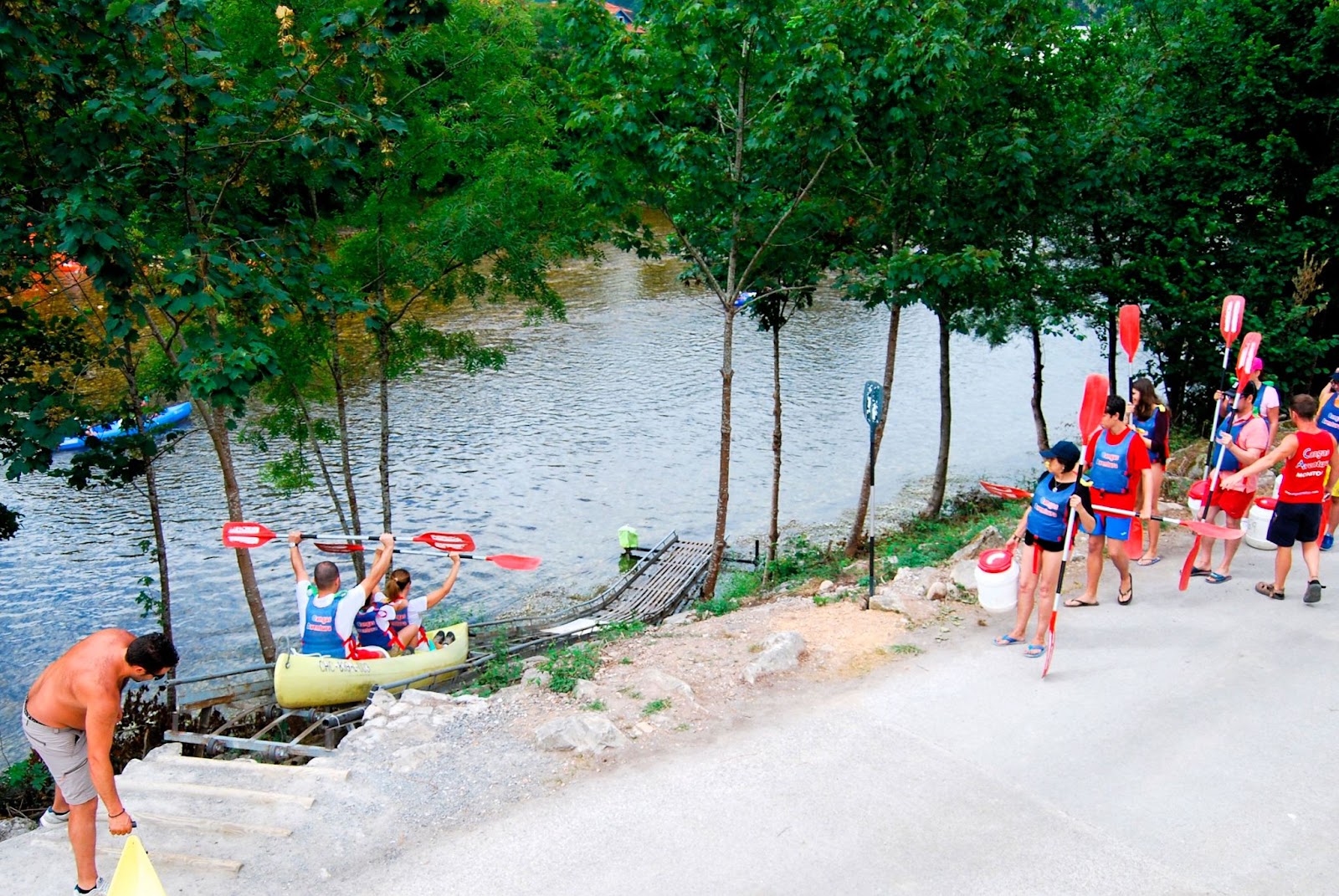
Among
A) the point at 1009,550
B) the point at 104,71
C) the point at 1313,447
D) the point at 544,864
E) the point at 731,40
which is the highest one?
the point at 731,40

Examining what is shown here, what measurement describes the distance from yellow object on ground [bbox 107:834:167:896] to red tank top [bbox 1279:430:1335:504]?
31.1 ft

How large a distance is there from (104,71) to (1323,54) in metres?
17.9

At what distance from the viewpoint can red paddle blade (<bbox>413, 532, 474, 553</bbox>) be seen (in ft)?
33.2

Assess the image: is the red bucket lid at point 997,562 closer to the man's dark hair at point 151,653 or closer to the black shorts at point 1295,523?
the black shorts at point 1295,523

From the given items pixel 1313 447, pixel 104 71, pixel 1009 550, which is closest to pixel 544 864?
pixel 1009 550

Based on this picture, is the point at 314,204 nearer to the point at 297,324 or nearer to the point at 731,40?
the point at 297,324

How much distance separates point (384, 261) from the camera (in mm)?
13820

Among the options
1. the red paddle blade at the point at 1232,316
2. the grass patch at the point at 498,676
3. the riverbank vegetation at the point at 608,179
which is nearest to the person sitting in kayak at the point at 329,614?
the grass patch at the point at 498,676

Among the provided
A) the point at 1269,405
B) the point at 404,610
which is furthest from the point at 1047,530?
the point at 404,610

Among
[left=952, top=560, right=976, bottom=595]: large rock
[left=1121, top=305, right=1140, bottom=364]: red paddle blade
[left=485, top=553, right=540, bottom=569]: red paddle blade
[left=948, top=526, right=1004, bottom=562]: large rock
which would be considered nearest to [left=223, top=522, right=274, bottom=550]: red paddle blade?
[left=485, top=553, right=540, bottom=569]: red paddle blade

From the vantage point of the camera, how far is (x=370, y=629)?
392 inches

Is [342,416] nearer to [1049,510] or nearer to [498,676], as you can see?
[498,676]

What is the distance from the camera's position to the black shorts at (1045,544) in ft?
26.6

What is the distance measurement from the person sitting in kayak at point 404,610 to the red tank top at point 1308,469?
816 cm
